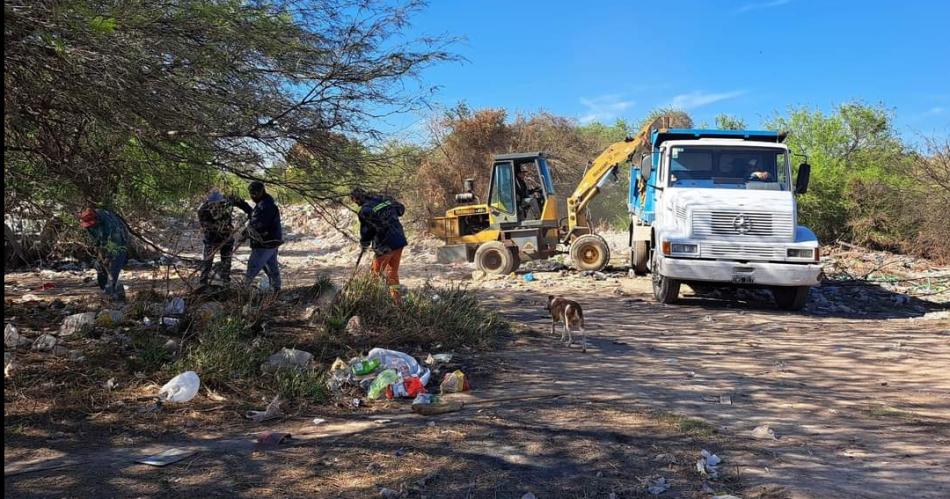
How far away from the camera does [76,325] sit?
6250 millimetres

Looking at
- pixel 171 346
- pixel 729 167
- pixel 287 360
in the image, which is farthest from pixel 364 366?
pixel 729 167

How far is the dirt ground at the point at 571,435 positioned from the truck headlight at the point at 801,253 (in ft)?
8.10

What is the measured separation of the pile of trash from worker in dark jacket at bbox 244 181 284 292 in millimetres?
2228

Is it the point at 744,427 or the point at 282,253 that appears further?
the point at 282,253

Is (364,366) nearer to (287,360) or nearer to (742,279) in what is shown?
(287,360)

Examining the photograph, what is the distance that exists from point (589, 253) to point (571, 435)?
35.0 ft

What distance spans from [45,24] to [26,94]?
991 mm

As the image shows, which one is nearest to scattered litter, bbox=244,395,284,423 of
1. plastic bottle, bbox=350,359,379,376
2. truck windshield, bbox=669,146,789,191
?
plastic bottle, bbox=350,359,379,376

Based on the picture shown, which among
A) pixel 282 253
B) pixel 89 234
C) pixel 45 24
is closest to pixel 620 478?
pixel 45 24

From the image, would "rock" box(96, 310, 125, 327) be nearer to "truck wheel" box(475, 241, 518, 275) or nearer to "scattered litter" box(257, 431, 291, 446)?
"scattered litter" box(257, 431, 291, 446)

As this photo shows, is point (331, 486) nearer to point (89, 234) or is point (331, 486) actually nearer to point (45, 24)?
point (45, 24)

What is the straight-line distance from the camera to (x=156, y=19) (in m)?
4.81

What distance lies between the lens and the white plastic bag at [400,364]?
561cm

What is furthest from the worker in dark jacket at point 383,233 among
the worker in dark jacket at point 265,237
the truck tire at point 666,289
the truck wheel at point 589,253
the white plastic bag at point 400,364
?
the truck wheel at point 589,253
